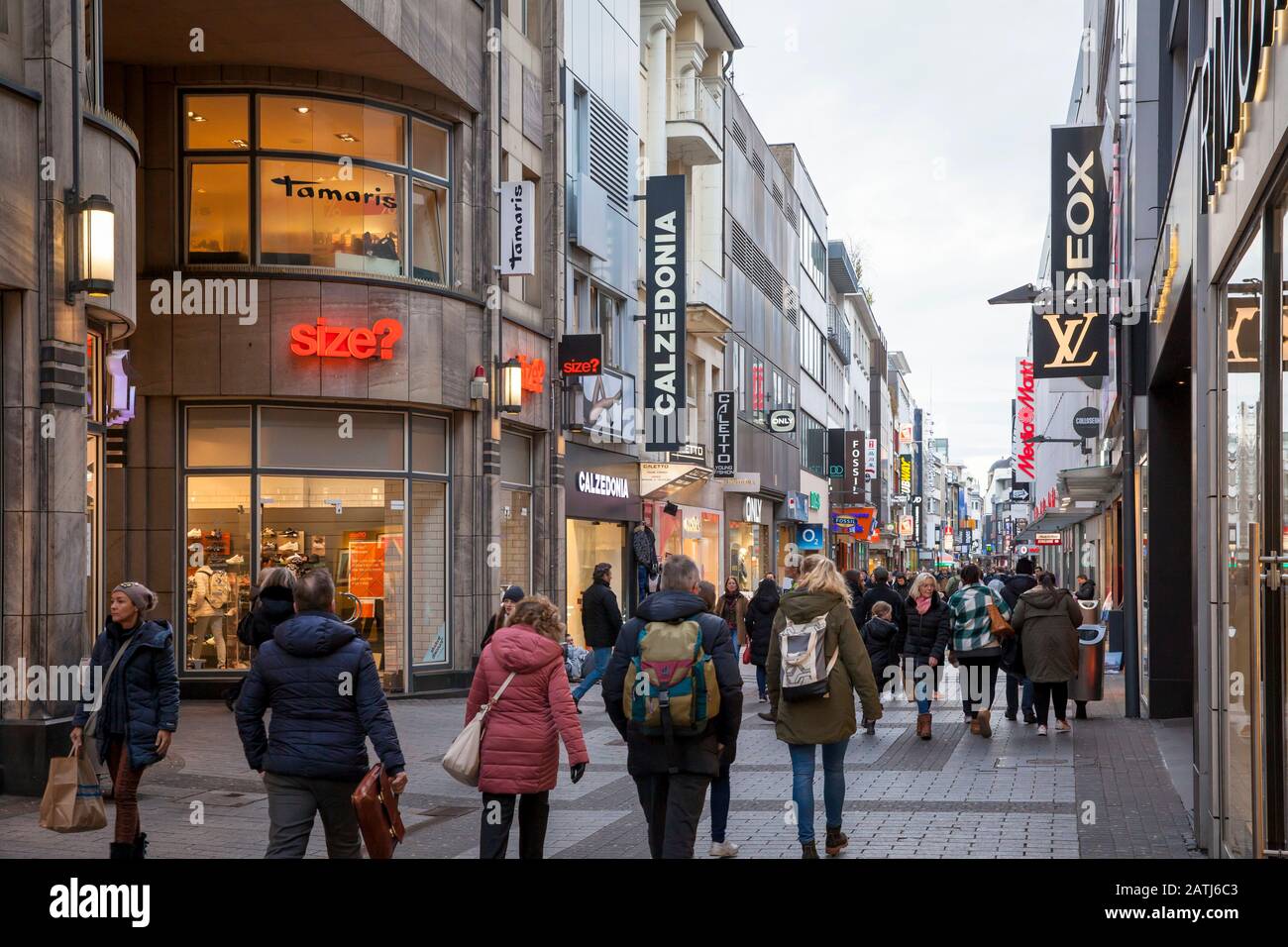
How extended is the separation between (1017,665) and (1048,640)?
0.81m

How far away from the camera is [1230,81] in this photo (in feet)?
25.0

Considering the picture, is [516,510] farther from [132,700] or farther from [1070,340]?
[132,700]

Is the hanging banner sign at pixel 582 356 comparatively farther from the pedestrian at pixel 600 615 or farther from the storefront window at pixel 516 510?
the pedestrian at pixel 600 615

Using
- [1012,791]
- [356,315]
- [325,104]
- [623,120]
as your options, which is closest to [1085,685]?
[1012,791]

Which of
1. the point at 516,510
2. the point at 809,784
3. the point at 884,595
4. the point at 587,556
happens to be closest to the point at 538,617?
the point at 809,784

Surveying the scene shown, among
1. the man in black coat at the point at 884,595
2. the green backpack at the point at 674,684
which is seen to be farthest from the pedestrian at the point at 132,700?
the man in black coat at the point at 884,595

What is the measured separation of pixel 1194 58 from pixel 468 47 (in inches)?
476

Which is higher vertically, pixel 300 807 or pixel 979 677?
pixel 300 807

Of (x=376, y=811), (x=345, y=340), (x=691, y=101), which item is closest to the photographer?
(x=376, y=811)

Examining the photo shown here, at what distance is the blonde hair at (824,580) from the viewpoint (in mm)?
9500

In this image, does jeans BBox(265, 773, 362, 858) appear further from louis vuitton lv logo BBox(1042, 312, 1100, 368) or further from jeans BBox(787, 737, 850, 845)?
louis vuitton lv logo BBox(1042, 312, 1100, 368)

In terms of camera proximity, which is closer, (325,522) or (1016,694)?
(1016,694)

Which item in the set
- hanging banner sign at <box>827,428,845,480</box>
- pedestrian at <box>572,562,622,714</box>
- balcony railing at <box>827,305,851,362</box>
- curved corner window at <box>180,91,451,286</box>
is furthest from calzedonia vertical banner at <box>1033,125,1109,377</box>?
balcony railing at <box>827,305,851,362</box>

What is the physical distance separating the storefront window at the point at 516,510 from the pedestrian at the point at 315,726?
1504cm
